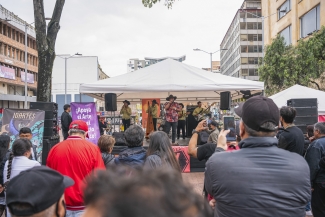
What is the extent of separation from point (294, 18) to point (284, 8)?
13.8ft

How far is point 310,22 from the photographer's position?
91.8ft

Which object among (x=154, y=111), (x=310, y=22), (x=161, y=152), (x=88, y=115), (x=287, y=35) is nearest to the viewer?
(x=161, y=152)

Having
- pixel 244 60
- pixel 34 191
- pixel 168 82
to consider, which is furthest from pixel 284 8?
pixel 244 60

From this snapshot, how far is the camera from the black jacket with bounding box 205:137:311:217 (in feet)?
7.09

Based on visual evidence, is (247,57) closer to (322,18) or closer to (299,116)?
(322,18)

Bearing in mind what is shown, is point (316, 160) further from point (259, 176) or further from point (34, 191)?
point (34, 191)

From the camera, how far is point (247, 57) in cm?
7294

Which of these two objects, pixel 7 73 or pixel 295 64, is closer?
pixel 295 64

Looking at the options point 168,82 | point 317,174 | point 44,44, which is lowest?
point 317,174

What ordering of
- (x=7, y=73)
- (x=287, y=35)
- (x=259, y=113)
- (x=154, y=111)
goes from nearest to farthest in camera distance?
1. (x=259, y=113)
2. (x=154, y=111)
3. (x=287, y=35)
4. (x=7, y=73)

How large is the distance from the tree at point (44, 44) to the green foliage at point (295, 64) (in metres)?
13.7

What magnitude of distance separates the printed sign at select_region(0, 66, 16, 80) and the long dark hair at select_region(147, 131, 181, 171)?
1766 inches

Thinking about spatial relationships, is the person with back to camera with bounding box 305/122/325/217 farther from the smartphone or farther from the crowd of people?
the smartphone

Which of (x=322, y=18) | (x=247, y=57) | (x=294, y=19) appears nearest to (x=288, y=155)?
(x=322, y=18)
